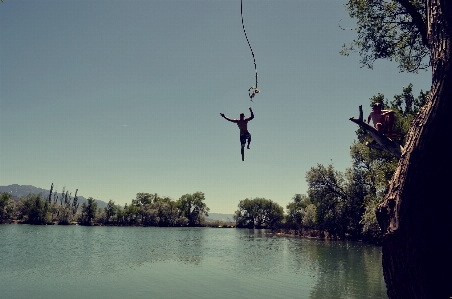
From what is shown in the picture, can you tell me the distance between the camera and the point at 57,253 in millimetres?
36156

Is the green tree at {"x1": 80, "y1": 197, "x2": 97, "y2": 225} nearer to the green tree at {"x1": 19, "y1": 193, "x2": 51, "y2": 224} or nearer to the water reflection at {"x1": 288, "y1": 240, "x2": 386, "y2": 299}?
the green tree at {"x1": 19, "y1": 193, "x2": 51, "y2": 224}

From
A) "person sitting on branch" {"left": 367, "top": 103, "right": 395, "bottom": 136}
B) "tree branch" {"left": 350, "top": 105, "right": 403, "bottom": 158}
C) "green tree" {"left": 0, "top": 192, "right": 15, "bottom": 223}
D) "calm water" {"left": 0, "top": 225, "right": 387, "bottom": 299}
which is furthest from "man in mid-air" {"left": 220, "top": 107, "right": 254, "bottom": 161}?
"green tree" {"left": 0, "top": 192, "right": 15, "bottom": 223}

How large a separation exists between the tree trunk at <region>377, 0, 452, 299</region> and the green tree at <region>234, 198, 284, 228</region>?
122722 millimetres

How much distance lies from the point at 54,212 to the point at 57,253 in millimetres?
85251

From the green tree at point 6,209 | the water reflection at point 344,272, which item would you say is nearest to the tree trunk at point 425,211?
the water reflection at point 344,272

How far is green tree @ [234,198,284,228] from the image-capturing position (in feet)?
408

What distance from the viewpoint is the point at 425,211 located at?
3.62 meters

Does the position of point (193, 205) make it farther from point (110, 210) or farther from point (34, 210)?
point (34, 210)

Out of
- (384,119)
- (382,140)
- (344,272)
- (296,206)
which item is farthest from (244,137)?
(296,206)

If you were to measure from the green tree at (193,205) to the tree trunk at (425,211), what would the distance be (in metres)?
124

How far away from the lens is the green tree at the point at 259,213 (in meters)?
124

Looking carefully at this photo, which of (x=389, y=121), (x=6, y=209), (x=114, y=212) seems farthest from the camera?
(x=114, y=212)

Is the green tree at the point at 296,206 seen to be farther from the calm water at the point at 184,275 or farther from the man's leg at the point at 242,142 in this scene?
the man's leg at the point at 242,142

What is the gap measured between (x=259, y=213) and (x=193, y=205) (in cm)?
2623
